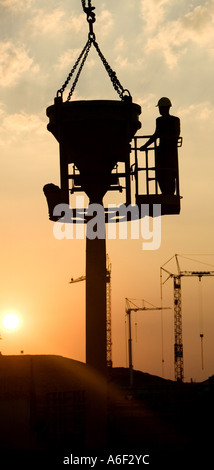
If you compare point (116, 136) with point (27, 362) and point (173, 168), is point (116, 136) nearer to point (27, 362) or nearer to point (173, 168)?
point (173, 168)

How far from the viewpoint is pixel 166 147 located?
30.2 metres

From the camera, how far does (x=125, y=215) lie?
3122 centimetres

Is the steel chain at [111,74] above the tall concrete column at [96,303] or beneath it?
above

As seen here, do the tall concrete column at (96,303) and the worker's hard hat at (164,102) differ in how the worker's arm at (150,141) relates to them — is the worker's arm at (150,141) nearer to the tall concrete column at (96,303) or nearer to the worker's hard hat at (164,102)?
the worker's hard hat at (164,102)

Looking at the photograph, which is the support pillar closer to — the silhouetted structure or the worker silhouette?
the silhouetted structure

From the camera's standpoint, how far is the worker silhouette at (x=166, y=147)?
29991mm

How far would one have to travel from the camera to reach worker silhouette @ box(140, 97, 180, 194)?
30.0m
